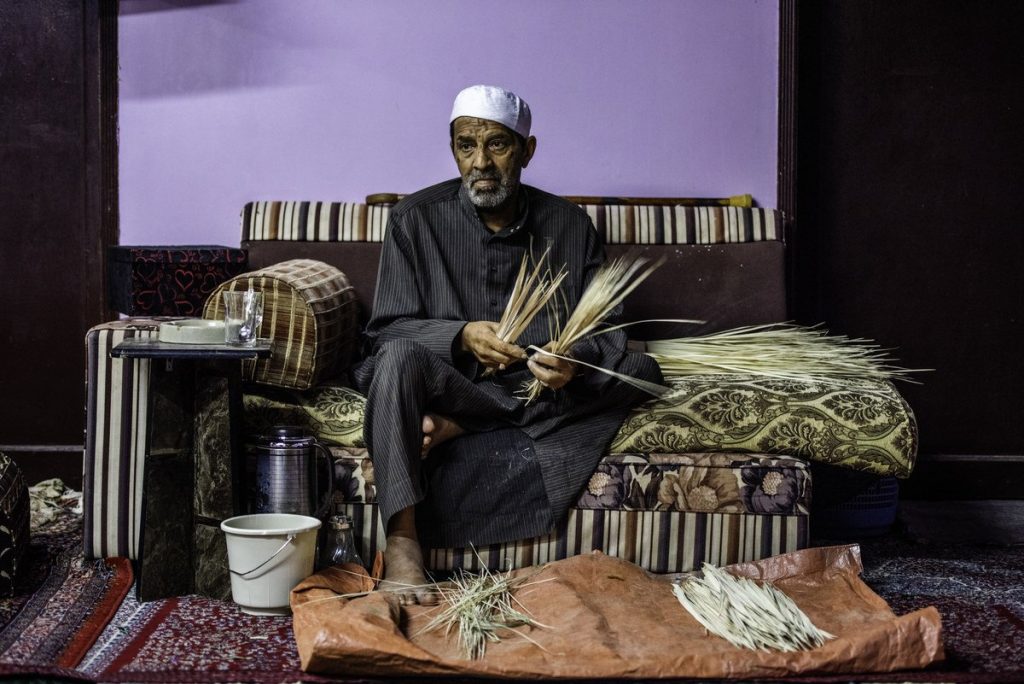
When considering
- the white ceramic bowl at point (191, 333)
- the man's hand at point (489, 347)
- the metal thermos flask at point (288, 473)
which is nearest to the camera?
the white ceramic bowl at point (191, 333)

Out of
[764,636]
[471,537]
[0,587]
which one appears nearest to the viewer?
[764,636]

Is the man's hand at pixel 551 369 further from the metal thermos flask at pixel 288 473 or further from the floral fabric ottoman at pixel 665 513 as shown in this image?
the metal thermos flask at pixel 288 473

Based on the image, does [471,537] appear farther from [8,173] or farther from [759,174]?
[8,173]

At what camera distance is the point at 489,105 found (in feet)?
9.25

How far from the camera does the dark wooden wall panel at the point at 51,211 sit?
3666mm

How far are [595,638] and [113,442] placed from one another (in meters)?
1.34

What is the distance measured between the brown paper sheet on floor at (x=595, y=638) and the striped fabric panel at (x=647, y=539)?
0.18 meters

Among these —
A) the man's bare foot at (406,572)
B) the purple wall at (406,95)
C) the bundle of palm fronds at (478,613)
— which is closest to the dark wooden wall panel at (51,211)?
the purple wall at (406,95)

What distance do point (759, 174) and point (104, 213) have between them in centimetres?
236

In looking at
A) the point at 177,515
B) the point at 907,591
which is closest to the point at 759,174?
the point at 907,591

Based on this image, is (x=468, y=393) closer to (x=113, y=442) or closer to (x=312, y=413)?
(x=312, y=413)

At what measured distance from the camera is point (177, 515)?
2.48 m

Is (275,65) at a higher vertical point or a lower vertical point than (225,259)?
higher

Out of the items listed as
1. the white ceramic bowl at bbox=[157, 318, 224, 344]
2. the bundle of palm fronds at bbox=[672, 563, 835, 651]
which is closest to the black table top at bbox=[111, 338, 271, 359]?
the white ceramic bowl at bbox=[157, 318, 224, 344]
